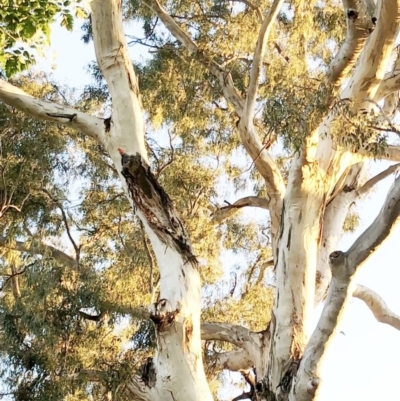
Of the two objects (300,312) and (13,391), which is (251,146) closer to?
(300,312)

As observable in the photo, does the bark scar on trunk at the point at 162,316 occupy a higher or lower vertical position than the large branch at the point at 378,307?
lower

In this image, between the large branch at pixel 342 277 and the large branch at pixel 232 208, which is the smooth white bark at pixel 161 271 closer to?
the large branch at pixel 342 277

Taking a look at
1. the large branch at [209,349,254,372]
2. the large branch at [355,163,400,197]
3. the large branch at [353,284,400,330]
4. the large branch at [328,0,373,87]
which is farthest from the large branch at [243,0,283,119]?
the large branch at [353,284,400,330]

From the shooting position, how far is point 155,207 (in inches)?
165

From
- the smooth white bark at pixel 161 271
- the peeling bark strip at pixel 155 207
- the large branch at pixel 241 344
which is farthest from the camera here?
the large branch at pixel 241 344

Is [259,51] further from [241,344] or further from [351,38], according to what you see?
[241,344]

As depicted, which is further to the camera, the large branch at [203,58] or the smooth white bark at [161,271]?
the large branch at [203,58]

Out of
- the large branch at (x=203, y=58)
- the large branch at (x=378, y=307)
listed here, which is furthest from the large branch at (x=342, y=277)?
the large branch at (x=203, y=58)

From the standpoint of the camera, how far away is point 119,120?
179 inches

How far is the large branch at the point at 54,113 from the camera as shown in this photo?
468 centimetres

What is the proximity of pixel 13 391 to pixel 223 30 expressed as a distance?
11.6 ft

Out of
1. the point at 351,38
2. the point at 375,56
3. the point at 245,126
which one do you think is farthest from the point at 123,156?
the point at 375,56

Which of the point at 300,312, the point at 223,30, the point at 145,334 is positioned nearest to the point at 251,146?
the point at 300,312

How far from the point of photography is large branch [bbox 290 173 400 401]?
10.8 feet
